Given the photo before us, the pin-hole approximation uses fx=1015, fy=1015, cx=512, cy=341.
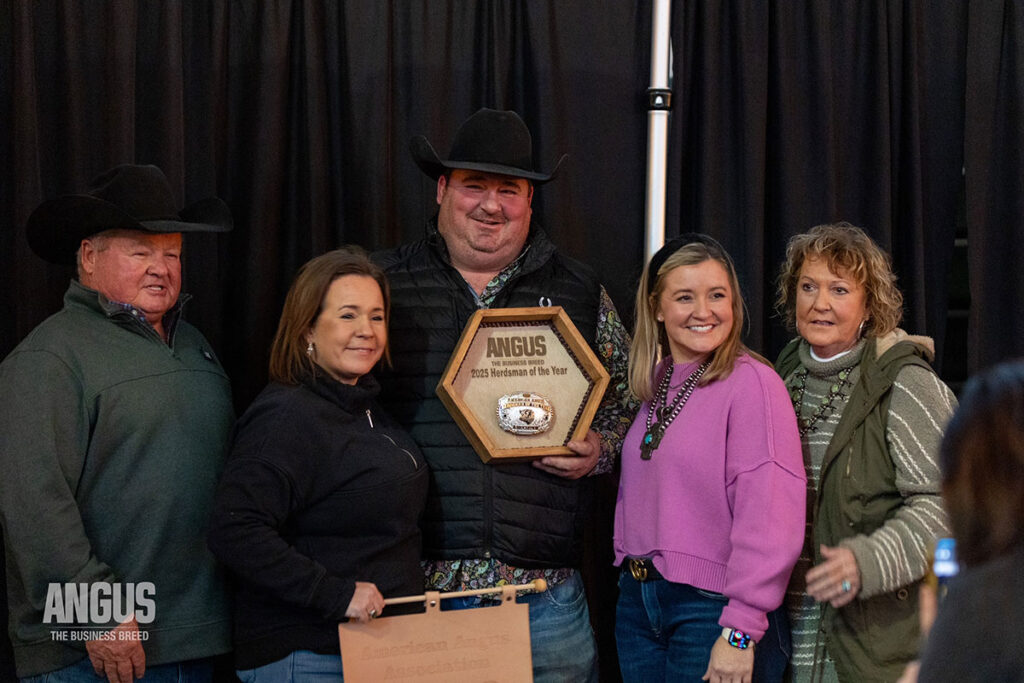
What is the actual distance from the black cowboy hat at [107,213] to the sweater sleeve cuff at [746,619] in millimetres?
1498

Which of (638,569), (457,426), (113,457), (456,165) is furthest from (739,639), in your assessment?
(113,457)

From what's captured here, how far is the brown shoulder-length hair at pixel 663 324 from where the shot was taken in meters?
2.32

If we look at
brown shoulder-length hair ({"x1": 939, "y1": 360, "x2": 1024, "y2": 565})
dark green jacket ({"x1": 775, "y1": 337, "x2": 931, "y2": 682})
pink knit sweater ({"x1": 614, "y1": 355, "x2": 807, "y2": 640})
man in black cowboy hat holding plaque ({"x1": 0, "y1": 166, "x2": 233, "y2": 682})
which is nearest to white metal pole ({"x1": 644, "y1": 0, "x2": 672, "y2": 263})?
pink knit sweater ({"x1": 614, "y1": 355, "x2": 807, "y2": 640})

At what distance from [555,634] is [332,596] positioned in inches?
27.0

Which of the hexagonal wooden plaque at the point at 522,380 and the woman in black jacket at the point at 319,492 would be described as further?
the hexagonal wooden plaque at the point at 522,380

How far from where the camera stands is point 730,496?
7.25 ft

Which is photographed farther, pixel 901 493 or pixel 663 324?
pixel 663 324

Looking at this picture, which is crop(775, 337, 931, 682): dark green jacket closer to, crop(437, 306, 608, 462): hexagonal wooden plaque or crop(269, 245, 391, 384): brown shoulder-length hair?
crop(437, 306, 608, 462): hexagonal wooden plaque

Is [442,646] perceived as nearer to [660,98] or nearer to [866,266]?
[866,266]

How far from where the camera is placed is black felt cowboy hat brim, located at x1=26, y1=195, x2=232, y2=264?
7.74 feet

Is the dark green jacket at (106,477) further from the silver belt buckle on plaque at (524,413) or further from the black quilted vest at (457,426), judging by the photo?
the silver belt buckle on plaque at (524,413)

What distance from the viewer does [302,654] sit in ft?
7.17

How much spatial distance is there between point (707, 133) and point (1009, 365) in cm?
205

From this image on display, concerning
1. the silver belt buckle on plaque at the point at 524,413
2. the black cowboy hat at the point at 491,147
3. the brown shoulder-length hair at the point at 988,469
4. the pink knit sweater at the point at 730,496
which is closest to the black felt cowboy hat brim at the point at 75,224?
the black cowboy hat at the point at 491,147
